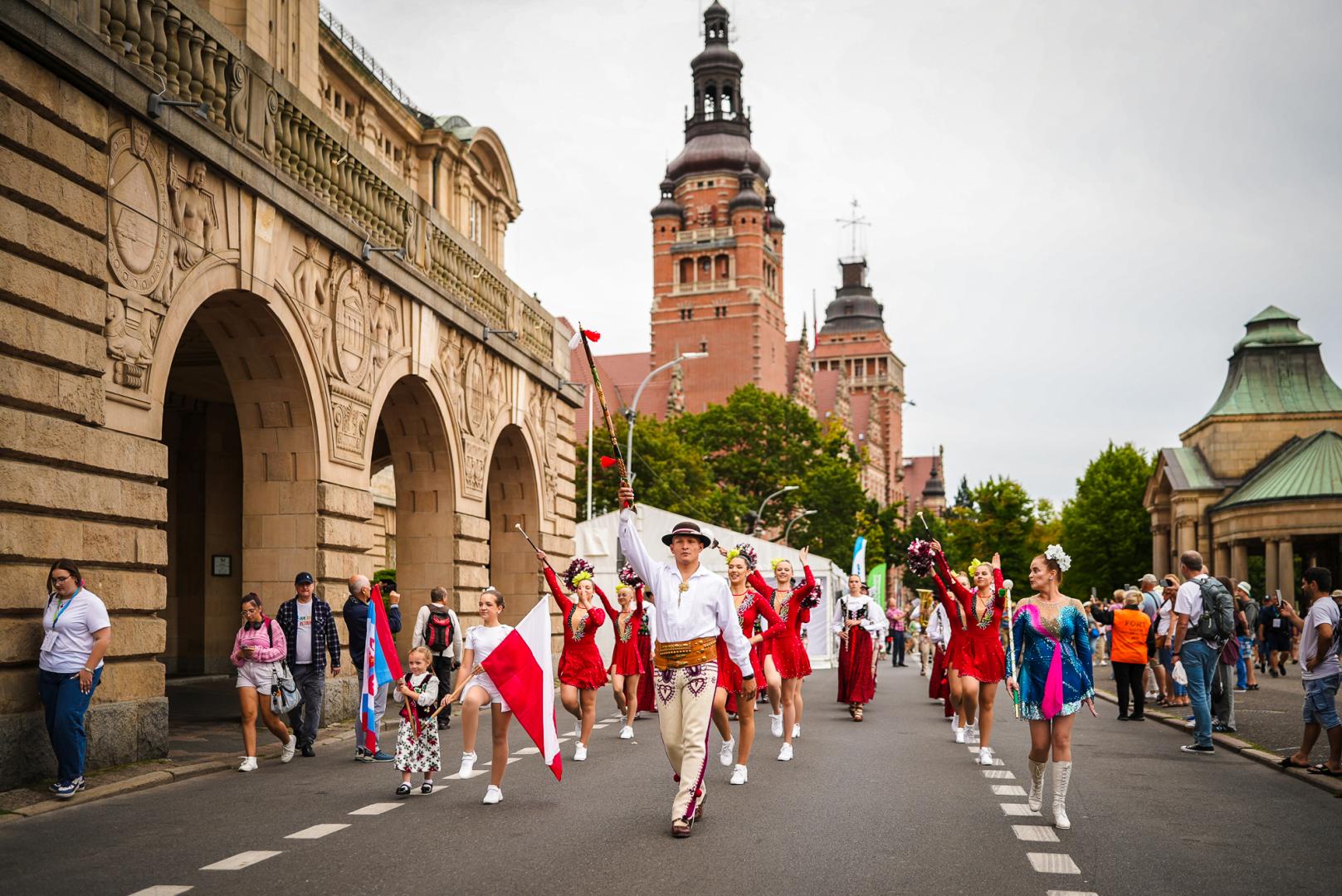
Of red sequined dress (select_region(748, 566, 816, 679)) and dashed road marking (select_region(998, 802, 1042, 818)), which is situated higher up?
red sequined dress (select_region(748, 566, 816, 679))

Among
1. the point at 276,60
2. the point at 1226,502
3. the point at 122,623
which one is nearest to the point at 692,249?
the point at 1226,502

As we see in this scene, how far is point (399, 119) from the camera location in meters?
33.5

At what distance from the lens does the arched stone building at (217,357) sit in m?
11.0

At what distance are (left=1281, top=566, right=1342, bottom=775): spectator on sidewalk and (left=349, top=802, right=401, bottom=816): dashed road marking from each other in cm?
782

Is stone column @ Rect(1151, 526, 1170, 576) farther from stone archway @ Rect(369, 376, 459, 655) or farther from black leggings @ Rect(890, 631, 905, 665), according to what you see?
stone archway @ Rect(369, 376, 459, 655)

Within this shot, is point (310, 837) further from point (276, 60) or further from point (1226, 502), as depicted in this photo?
point (1226, 502)

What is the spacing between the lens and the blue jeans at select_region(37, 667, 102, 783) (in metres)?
10.3

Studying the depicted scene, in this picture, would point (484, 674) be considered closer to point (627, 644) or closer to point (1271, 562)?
point (627, 644)

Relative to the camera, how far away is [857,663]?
1961cm

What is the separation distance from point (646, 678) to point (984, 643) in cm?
572

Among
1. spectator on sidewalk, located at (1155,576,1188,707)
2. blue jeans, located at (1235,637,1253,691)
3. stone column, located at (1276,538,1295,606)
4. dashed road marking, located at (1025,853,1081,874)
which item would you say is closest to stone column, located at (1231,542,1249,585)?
stone column, located at (1276,538,1295,606)

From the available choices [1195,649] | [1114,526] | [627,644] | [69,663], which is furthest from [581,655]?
[1114,526]

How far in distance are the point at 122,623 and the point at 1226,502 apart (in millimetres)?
57213

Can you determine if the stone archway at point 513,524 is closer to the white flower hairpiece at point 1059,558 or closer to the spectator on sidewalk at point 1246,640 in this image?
the spectator on sidewalk at point 1246,640
